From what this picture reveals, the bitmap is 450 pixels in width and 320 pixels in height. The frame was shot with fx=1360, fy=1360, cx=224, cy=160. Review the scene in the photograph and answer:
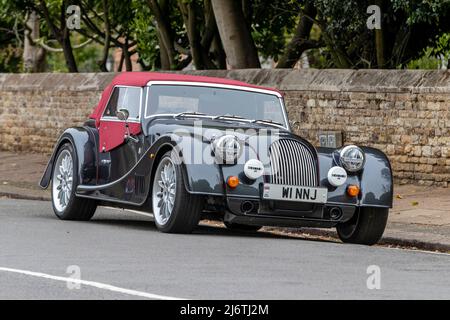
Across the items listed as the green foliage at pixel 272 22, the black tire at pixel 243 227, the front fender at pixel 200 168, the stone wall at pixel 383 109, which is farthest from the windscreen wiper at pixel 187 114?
the green foliage at pixel 272 22

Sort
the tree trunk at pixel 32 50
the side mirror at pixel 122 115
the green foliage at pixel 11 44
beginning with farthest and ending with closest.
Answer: the tree trunk at pixel 32 50 < the green foliage at pixel 11 44 < the side mirror at pixel 122 115

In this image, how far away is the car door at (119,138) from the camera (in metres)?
14.7

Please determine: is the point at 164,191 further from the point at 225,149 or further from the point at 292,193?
the point at 292,193

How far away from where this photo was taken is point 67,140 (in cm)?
1605

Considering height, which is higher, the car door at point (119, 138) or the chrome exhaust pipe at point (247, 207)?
the car door at point (119, 138)

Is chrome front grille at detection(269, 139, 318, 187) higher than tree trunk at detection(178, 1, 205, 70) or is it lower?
lower

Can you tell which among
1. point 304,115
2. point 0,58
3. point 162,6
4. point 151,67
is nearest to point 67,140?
point 304,115

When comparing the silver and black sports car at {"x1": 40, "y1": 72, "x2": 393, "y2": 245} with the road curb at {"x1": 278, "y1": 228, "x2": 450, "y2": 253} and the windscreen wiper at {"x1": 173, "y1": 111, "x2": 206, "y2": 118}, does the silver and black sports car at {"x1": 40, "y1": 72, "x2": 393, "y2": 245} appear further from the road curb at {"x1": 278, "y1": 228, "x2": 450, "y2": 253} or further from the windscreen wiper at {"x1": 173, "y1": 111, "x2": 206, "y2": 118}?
A: the road curb at {"x1": 278, "y1": 228, "x2": 450, "y2": 253}

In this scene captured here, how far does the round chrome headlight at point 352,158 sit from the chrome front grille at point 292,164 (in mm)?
323

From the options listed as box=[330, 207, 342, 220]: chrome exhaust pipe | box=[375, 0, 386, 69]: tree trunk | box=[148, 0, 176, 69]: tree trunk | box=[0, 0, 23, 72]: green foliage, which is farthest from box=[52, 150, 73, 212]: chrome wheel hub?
box=[0, 0, 23, 72]: green foliage

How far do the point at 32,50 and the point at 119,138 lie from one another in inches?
895

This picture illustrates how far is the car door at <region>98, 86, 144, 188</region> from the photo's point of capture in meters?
14.7

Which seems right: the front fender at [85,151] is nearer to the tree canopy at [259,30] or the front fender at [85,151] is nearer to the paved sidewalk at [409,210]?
the paved sidewalk at [409,210]

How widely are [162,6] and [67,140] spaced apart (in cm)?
1175
